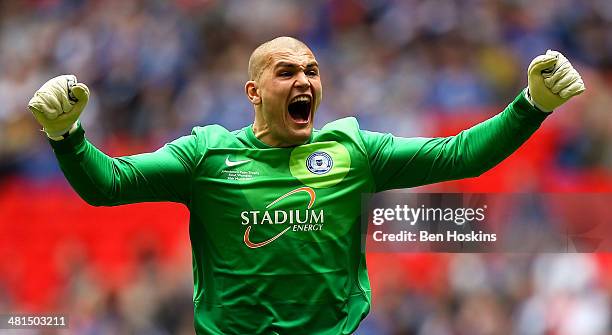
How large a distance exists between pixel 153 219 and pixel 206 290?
4.22 metres

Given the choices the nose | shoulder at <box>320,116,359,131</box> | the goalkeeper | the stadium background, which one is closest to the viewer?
the goalkeeper

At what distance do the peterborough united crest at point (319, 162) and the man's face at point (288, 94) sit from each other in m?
0.09

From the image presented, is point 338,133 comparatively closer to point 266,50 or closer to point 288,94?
point 288,94

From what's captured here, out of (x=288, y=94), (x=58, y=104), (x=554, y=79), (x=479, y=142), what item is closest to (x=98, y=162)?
(x=58, y=104)

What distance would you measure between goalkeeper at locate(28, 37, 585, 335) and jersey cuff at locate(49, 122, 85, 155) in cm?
8

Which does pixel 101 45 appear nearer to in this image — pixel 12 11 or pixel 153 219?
pixel 12 11

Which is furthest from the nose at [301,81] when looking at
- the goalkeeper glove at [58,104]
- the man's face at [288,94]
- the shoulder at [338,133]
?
the goalkeeper glove at [58,104]

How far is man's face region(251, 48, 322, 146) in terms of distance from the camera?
4980mm

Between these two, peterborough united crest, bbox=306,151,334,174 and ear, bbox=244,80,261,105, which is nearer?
peterborough united crest, bbox=306,151,334,174

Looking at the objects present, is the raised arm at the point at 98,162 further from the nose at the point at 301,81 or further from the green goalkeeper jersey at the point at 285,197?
the nose at the point at 301,81

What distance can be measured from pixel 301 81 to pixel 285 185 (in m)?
0.48

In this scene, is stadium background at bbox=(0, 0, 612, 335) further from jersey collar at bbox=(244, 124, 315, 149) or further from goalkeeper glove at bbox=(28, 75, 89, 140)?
goalkeeper glove at bbox=(28, 75, 89, 140)

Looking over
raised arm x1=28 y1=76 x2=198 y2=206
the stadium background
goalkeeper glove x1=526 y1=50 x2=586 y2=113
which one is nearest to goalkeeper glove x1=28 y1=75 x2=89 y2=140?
raised arm x1=28 y1=76 x2=198 y2=206

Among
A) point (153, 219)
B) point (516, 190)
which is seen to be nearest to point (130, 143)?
point (153, 219)
